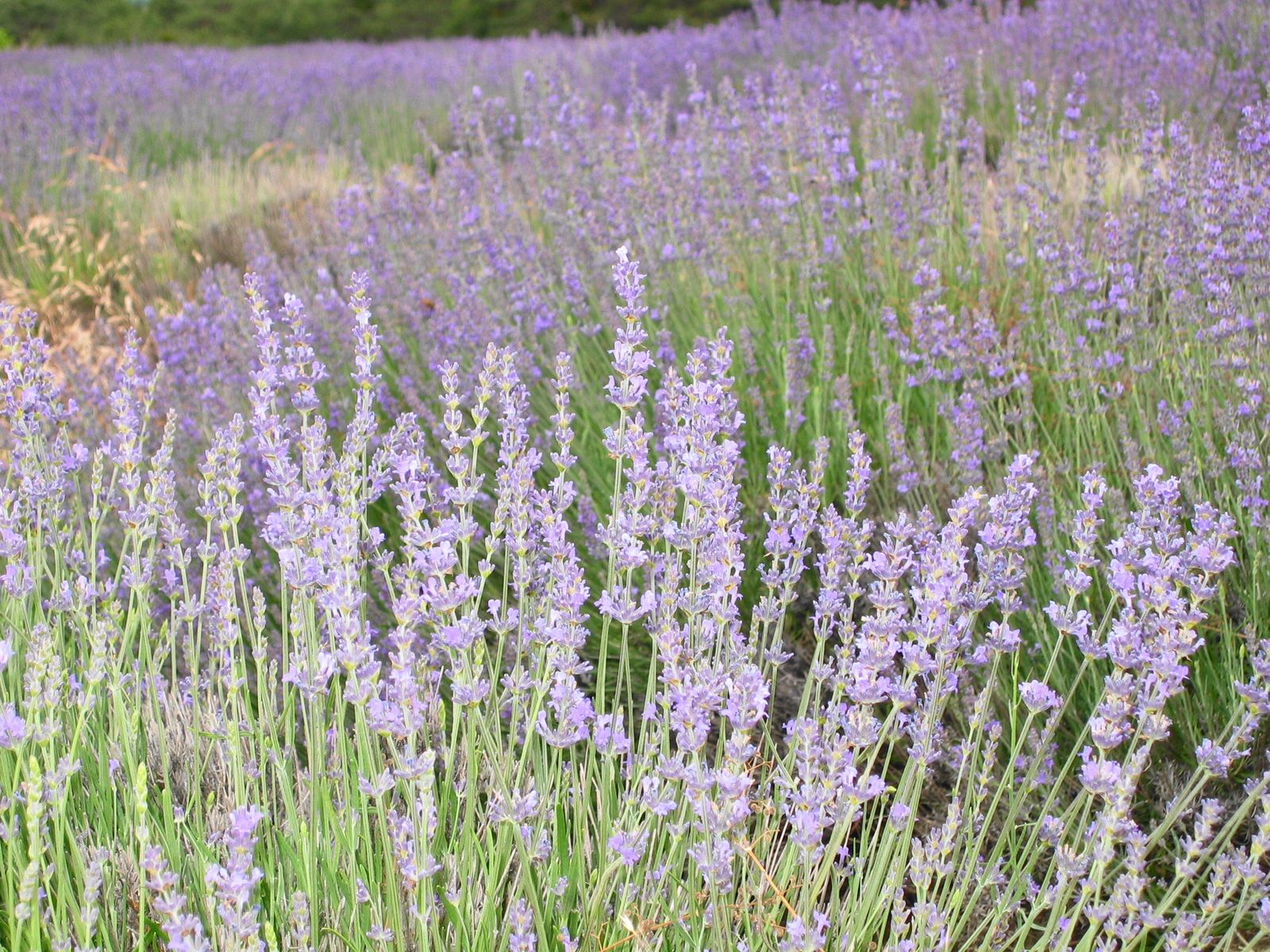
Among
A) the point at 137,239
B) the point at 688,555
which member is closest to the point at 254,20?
the point at 137,239

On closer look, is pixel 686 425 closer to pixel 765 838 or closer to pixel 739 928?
pixel 765 838

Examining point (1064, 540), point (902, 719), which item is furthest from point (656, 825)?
point (1064, 540)

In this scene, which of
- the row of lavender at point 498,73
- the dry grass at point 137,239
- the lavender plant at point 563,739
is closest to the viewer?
the lavender plant at point 563,739

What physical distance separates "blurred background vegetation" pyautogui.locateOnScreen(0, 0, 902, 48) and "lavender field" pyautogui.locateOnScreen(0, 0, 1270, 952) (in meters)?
11.1

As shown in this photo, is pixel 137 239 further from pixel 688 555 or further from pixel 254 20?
pixel 254 20

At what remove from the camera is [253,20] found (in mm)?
16797

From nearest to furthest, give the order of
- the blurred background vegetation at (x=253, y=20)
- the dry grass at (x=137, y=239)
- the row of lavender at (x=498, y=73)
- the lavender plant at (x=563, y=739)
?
1. the lavender plant at (x=563, y=739)
2. the row of lavender at (x=498, y=73)
3. the dry grass at (x=137, y=239)
4. the blurred background vegetation at (x=253, y=20)

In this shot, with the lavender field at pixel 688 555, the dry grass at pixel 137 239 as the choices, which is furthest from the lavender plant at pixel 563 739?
the dry grass at pixel 137 239

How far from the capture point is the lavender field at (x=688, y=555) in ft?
4.37

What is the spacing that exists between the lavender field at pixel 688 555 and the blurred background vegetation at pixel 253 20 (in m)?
11.1

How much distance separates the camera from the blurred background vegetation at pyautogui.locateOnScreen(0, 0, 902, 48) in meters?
15.2

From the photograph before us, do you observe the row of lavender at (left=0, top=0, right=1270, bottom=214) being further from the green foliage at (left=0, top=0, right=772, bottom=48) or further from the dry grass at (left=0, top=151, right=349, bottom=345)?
the green foliage at (left=0, top=0, right=772, bottom=48)

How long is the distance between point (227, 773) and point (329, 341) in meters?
1.78

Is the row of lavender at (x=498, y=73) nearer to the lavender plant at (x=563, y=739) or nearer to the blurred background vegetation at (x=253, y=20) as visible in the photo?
the lavender plant at (x=563, y=739)
